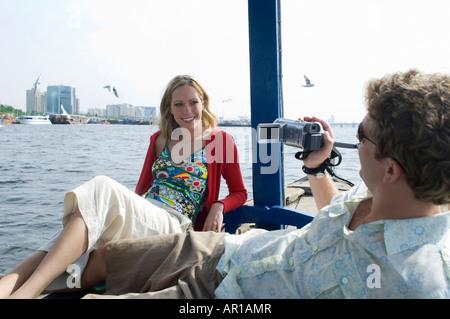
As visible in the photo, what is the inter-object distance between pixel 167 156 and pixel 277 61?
855 mm

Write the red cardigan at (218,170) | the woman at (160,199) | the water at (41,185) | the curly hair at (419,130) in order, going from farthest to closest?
the water at (41,185), the red cardigan at (218,170), the woman at (160,199), the curly hair at (419,130)

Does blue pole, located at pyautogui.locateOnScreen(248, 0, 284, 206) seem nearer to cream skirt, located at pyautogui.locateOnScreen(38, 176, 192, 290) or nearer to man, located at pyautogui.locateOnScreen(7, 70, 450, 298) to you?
cream skirt, located at pyautogui.locateOnScreen(38, 176, 192, 290)

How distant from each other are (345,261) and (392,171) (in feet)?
0.90

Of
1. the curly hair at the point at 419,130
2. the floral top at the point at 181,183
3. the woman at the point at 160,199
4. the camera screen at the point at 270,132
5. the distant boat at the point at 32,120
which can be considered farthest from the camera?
the distant boat at the point at 32,120

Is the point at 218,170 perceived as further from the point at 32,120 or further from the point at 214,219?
the point at 32,120

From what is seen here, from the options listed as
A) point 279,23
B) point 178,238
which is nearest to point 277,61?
point 279,23

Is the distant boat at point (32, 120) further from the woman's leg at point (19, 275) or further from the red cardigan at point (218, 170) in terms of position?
the woman's leg at point (19, 275)

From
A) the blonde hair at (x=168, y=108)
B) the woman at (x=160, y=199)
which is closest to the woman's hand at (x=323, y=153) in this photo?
the woman at (x=160, y=199)

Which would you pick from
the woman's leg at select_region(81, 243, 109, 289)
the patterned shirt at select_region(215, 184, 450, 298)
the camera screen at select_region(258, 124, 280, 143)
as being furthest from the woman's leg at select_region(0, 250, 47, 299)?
the camera screen at select_region(258, 124, 280, 143)

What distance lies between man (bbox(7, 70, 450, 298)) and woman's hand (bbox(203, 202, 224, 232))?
76 cm

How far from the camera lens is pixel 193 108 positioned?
93.1 inches

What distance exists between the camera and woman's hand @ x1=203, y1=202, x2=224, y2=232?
2170 mm

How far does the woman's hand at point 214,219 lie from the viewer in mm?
2170

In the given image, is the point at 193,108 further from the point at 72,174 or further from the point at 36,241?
the point at 72,174
